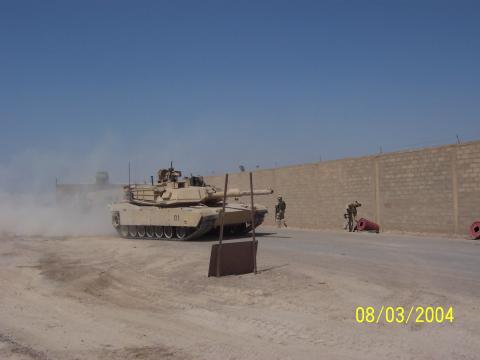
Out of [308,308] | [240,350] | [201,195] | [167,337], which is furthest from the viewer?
[201,195]

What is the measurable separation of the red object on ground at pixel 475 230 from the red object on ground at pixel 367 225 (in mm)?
4272

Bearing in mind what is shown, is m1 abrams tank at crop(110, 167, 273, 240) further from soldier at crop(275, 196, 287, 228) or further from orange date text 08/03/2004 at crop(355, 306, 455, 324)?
orange date text 08/03/2004 at crop(355, 306, 455, 324)

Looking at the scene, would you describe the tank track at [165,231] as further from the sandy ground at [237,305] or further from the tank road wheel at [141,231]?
the sandy ground at [237,305]

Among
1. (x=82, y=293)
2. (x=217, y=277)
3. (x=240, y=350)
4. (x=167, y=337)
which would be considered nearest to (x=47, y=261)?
(x=82, y=293)

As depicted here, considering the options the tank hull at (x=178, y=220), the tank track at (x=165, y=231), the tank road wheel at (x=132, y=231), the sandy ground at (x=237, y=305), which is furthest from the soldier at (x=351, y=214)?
the tank road wheel at (x=132, y=231)

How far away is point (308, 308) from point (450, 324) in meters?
1.78

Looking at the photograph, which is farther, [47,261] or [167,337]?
[47,261]

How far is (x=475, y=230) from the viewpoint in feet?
55.0

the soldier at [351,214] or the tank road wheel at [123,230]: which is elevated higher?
the soldier at [351,214]

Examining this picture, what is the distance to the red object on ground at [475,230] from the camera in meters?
16.6

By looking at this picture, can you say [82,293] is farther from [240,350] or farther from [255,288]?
[240,350]

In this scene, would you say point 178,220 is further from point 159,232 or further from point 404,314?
point 404,314

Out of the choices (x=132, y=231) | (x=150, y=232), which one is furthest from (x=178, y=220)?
(x=132, y=231)

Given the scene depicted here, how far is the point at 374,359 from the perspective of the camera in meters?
5.11
